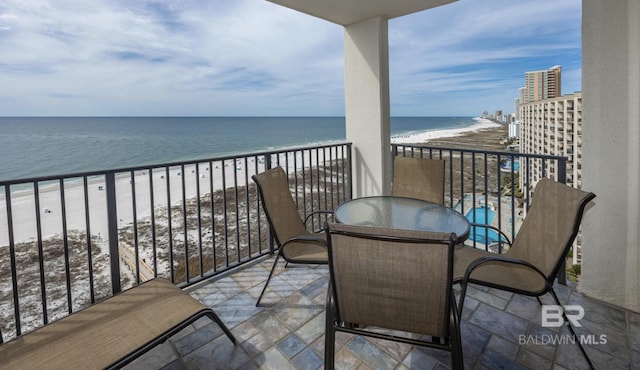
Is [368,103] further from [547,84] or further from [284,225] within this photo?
[547,84]

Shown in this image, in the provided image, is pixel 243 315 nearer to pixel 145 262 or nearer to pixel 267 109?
pixel 145 262

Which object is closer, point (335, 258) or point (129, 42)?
point (335, 258)

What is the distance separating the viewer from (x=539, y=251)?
75.6 inches

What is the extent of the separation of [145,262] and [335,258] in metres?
7.50

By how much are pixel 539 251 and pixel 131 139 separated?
117 ft

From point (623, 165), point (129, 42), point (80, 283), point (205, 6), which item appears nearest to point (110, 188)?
point (623, 165)

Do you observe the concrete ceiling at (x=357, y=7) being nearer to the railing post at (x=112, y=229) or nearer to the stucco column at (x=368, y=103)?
the stucco column at (x=368, y=103)

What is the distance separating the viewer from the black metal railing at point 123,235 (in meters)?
2.15

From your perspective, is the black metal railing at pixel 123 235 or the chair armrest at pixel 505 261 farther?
the black metal railing at pixel 123 235

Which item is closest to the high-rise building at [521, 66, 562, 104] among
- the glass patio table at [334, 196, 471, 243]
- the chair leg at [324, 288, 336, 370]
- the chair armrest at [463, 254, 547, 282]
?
the glass patio table at [334, 196, 471, 243]

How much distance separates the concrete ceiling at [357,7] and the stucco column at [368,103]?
0.18 meters

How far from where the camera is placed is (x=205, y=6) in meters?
21.1

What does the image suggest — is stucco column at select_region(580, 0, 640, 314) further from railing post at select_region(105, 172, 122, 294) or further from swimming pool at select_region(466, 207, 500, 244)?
railing post at select_region(105, 172, 122, 294)

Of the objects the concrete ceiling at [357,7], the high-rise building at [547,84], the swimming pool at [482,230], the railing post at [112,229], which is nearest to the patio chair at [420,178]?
the swimming pool at [482,230]
